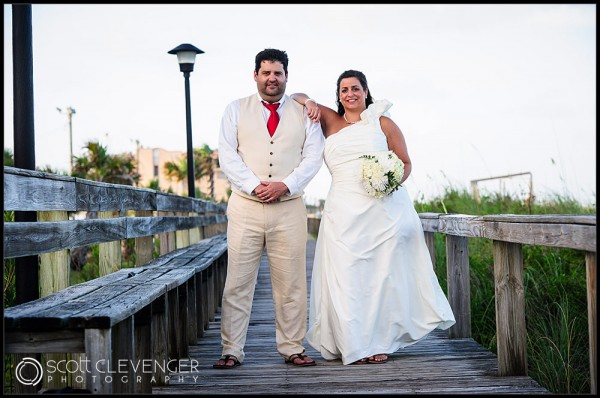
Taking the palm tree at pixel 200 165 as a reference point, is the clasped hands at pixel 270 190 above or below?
below

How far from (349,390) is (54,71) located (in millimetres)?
21124

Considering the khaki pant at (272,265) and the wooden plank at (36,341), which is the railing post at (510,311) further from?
the wooden plank at (36,341)

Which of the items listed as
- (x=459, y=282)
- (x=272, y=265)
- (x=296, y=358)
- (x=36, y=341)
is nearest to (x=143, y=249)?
(x=272, y=265)

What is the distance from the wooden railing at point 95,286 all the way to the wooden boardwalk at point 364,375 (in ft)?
0.81

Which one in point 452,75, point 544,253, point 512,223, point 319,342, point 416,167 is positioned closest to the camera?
point 512,223

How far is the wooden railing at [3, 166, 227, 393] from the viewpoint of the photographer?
3133 millimetres

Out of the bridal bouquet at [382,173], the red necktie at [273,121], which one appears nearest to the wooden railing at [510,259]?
the bridal bouquet at [382,173]

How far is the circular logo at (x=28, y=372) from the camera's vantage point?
150 inches

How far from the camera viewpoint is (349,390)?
4.32 metres

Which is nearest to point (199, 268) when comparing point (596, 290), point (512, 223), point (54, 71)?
point (512, 223)

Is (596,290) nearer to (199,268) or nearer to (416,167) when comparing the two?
(199,268)

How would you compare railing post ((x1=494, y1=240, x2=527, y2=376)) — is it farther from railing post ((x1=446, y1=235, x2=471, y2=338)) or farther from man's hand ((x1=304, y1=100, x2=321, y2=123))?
man's hand ((x1=304, y1=100, x2=321, y2=123))

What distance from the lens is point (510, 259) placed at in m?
4.52

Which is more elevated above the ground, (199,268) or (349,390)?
(199,268)
